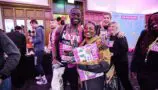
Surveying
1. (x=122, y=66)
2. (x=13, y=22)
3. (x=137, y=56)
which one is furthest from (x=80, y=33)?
(x=13, y=22)

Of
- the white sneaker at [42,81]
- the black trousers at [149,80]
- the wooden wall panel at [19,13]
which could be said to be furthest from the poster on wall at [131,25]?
the black trousers at [149,80]

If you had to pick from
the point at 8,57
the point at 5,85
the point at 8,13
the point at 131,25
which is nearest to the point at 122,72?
the point at 5,85

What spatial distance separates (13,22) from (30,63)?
2.32 meters

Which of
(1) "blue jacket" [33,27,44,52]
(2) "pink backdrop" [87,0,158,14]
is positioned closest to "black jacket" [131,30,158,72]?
(1) "blue jacket" [33,27,44,52]

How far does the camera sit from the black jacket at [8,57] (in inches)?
51.9

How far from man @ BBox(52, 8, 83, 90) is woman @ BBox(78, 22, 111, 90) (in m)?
0.27

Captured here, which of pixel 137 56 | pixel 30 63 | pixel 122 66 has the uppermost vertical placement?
pixel 137 56

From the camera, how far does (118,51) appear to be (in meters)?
2.80

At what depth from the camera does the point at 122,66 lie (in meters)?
Answer: 2.85

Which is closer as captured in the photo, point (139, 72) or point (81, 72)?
point (81, 72)

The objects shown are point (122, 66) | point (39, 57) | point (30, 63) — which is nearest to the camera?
point (122, 66)

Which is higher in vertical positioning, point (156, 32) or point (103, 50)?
point (156, 32)

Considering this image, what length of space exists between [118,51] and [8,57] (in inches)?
71.4

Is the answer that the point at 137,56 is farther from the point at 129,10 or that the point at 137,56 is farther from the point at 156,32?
the point at 129,10
